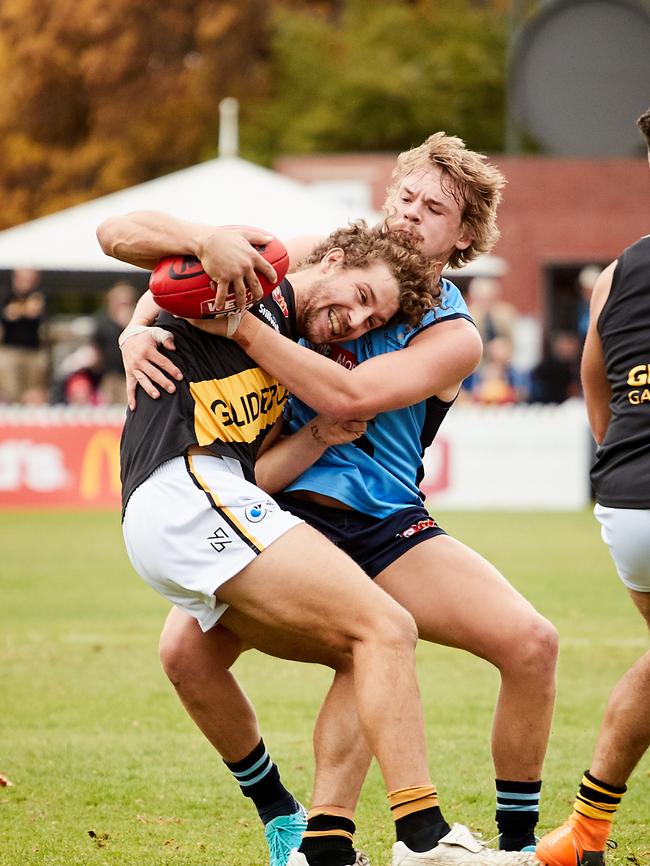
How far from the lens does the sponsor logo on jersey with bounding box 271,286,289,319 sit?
4430 millimetres

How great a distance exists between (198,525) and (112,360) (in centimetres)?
1373

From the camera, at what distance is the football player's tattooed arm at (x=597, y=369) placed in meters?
4.48

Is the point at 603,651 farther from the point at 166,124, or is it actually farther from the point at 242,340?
the point at 166,124

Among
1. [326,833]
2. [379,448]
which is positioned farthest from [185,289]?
[326,833]

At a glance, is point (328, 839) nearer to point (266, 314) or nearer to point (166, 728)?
point (266, 314)

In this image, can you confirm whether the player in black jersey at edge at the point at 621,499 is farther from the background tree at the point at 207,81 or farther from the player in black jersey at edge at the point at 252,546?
the background tree at the point at 207,81

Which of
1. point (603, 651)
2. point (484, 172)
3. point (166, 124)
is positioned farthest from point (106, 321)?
point (166, 124)

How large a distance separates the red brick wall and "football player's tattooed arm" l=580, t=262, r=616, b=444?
2301 centimetres

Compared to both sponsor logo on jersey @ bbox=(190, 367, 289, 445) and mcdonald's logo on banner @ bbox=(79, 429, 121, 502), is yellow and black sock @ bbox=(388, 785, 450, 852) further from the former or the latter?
mcdonald's logo on banner @ bbox=(79, 429, 121, 502)

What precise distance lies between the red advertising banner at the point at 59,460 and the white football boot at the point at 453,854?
39.1 ft

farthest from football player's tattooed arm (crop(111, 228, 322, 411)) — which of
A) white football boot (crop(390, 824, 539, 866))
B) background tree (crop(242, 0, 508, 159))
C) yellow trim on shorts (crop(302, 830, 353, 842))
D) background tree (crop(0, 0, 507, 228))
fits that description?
background tree (crop(242, 0, 508, 159))

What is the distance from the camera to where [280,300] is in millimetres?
Result: 4445

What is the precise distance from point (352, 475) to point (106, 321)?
13.3 metres

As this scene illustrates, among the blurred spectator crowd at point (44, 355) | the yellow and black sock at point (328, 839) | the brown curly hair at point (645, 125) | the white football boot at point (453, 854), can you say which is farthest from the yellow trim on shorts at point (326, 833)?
the blurred spectator crowd at point (44, 355)
